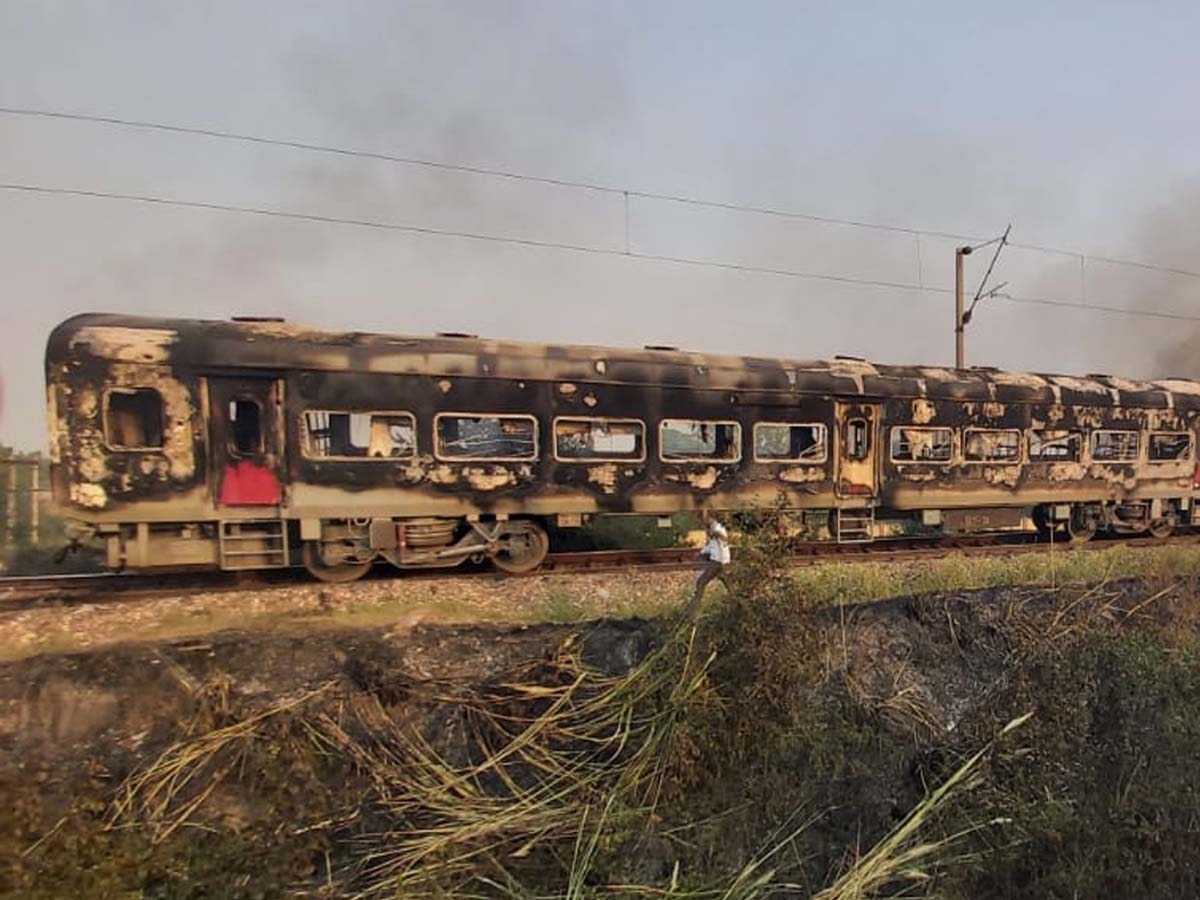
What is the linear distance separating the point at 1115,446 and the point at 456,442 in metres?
11.6

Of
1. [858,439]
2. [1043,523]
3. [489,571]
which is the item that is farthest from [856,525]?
[489,571]

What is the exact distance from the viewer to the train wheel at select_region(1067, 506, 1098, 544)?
46.7 feet

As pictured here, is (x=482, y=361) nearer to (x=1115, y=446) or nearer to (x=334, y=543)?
(x=334, y=543)

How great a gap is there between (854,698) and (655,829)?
2066 mm

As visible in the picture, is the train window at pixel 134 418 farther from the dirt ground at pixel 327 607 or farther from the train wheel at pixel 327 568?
the train wheel at pixel 327 568

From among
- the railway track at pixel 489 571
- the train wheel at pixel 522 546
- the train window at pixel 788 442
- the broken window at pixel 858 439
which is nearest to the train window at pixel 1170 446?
the railway track at pixel 489 571

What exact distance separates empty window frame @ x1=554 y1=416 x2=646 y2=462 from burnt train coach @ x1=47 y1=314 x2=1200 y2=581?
0.08ft

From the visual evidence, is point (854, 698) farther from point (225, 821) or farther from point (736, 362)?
point (736, 362)

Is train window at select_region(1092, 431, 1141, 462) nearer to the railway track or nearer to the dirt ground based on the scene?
the railway track

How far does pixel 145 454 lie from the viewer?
28.7ft

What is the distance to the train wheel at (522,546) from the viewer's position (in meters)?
10.2

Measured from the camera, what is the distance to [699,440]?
36.2 ft

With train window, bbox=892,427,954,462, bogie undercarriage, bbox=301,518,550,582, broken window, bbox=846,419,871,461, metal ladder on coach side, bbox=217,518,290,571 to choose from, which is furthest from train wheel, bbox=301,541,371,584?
train window, bbox=892,427,954,462

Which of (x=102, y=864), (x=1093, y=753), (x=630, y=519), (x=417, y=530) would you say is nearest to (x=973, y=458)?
(x=630, y=519)
